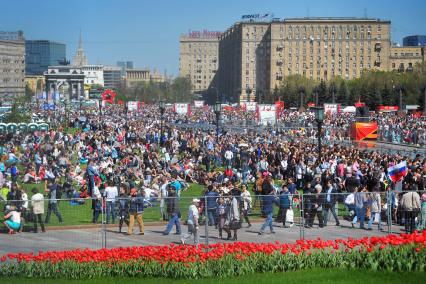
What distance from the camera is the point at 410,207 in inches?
748

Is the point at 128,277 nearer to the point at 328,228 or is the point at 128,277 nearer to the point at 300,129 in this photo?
the point at 328,228

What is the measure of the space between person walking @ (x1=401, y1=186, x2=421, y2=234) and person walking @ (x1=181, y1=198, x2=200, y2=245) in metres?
5.02

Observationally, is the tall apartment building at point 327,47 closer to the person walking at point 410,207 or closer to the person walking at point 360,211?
the person walking at point 410,207

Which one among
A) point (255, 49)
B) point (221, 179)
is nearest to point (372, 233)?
point (221, 179)

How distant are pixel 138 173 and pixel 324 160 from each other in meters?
8.28

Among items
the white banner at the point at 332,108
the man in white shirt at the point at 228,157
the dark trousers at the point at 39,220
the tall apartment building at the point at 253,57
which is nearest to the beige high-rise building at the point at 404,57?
the tall apartment building at the point at 253,57

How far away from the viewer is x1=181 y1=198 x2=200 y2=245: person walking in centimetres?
1731

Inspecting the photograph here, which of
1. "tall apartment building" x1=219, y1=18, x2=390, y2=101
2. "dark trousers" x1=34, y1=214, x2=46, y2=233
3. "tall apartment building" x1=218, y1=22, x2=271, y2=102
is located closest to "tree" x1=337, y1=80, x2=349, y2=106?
"tall apartment building" x1=219, y1=18, x2=390, y2=101

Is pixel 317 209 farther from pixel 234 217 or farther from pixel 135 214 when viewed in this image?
pixel 135 214

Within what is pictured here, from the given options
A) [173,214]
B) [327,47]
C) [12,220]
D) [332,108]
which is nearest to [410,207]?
[173,214]

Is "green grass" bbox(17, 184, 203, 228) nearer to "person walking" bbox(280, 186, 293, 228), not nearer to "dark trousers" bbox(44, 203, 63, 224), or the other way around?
"dark trousers" bbox(44, 203, 63, 224)

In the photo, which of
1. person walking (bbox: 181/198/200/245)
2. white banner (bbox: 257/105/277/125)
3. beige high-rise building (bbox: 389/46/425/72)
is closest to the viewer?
person walking (bbox: 181/198/200/245)

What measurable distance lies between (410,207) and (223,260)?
7.20 m

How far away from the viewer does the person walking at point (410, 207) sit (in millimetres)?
18938
